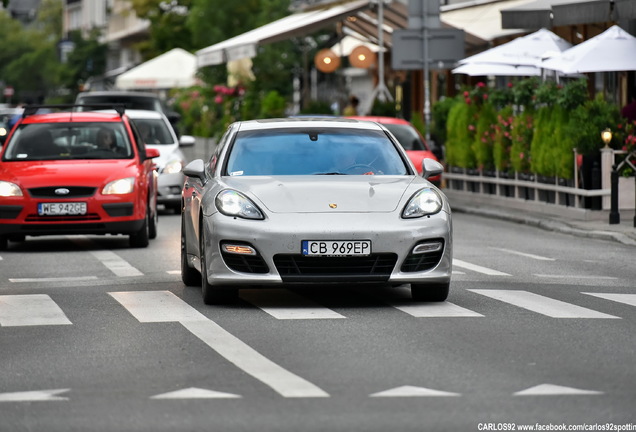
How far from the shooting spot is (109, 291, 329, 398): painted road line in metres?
8.62

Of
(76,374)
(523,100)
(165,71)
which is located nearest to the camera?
(76,374)

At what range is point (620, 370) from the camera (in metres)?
9.18

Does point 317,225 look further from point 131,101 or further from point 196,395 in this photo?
point 131,101

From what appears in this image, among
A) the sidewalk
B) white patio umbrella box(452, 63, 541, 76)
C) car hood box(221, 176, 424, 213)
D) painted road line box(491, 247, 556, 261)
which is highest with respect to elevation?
white patio umbrella box(452, 63, 541, 76)

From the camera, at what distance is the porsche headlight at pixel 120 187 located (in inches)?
743

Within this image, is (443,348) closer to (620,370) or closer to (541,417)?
(620,370)

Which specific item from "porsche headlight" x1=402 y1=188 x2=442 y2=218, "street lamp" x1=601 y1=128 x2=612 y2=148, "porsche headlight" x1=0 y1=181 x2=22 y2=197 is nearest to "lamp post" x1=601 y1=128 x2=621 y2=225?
"street lamp" x1=601 y1=128 x2=612 y2=148

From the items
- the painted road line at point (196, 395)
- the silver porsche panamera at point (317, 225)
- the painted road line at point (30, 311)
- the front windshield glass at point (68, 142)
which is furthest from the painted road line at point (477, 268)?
the painted road line at point (196, 395)

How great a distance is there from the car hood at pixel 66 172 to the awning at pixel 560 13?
30.2 feet

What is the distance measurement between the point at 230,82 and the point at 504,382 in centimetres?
4047

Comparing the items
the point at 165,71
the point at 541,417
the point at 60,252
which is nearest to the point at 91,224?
the point at 60,252

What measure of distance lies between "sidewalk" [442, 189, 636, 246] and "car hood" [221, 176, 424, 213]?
817cm

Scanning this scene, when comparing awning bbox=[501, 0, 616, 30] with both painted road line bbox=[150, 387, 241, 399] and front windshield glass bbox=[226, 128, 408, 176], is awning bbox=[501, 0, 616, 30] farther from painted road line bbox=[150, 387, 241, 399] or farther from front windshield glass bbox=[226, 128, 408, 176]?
painted road line bbox=[150, 387, 241, 399]

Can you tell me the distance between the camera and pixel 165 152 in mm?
26812
